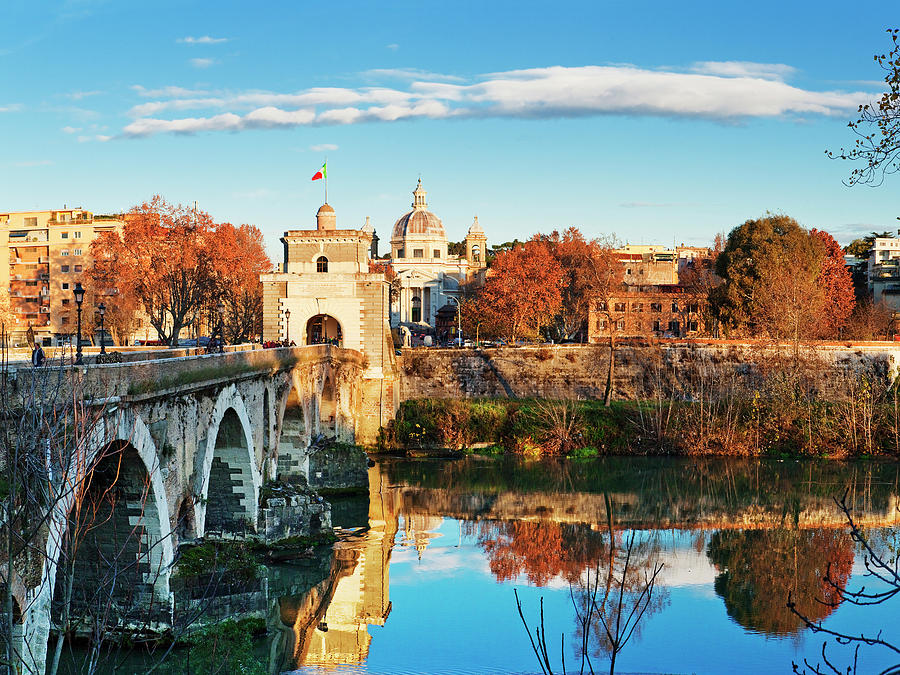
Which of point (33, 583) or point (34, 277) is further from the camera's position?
point (34, 277)

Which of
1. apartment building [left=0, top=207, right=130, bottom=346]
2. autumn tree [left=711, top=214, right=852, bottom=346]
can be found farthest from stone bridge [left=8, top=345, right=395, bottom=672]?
apartment building [left=0, top=207, right=130, bottom=346]

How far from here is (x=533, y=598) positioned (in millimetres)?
25297

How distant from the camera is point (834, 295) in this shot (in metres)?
63.6

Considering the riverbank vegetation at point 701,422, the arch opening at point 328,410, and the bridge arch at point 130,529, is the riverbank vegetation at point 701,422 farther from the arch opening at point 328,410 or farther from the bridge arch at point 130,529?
the bridge arch at point 130,529

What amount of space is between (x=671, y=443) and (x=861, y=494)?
11138mm

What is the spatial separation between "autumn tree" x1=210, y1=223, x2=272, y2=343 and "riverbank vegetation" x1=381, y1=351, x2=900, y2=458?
39.2 feet

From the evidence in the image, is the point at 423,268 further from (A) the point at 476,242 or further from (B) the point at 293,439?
(B) the point at 293,439

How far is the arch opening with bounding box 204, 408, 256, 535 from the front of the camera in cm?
2617

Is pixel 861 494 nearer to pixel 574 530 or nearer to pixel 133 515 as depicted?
pixel 574 530

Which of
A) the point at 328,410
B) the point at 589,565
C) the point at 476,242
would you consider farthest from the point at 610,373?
the point at 476,242

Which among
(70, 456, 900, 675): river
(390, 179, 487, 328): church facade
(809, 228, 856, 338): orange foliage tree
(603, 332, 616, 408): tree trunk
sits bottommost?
(70, 456, 900, 675): river

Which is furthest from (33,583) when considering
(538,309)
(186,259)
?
(538,309)

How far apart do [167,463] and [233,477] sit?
24.3 feet

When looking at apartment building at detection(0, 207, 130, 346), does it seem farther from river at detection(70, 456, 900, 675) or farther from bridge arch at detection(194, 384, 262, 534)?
bridge arch at detection(194, 384, 262, 534)
